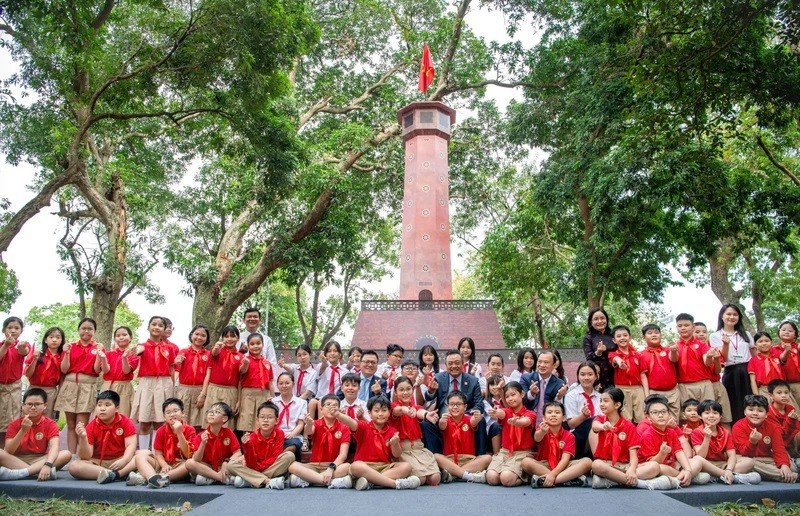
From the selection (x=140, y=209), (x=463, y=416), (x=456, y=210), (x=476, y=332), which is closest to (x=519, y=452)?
(x=463, y=416)

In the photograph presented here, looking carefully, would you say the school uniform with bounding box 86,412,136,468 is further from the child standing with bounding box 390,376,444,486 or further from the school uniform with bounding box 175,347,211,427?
the child standing with bounding box 390,376,444,486

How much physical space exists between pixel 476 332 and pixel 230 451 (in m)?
9.45

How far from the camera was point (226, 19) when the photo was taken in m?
8.41

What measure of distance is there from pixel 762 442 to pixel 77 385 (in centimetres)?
667

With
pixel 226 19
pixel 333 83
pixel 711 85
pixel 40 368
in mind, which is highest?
pixel 333 83

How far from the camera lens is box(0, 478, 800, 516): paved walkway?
4.40 meters

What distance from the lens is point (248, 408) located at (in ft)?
20.9

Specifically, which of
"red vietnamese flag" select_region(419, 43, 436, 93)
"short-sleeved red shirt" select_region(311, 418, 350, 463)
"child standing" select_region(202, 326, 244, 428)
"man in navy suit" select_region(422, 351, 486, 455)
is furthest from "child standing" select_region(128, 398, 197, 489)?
"red vietnamese flag" select_region(419, 43, 436, 93)

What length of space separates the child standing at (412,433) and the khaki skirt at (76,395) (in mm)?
3240

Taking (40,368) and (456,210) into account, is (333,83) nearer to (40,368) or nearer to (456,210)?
(456,210)

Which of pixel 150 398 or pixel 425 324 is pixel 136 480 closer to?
pixel 150 398

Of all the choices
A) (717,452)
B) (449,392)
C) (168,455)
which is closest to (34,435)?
(168,455)

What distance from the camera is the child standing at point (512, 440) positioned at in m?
5.50

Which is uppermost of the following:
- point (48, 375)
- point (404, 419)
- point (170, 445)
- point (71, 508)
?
point (48, 375)
